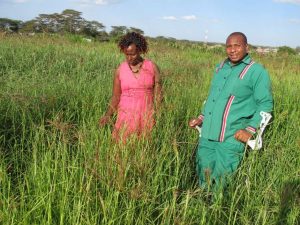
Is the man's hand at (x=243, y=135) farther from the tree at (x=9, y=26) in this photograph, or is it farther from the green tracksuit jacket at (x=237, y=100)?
the tree at (x=9, y=26)

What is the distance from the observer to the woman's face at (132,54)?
10.9ft

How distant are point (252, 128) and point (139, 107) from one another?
2.98ft

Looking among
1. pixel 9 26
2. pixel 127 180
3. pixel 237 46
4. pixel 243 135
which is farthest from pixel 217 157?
pixel 9 26

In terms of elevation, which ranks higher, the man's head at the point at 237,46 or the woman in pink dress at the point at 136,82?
the man's head at the point at 237,46

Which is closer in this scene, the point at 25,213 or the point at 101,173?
the point at 25,213

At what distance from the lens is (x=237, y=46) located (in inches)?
114

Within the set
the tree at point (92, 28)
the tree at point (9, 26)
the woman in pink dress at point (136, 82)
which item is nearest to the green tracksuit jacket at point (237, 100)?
the woman in pink dress at point (136, 82)

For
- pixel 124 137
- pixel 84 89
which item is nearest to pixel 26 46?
pixel 84 89

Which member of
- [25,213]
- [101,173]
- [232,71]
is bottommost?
[25,213]

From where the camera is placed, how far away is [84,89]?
445 cm

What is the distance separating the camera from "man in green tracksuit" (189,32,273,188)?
2850 millimetres

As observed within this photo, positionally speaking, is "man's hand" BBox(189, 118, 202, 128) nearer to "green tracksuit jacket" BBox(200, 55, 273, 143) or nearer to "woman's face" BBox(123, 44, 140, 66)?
"green tracksuit jacket" BBox(200, 55, 273, 143)

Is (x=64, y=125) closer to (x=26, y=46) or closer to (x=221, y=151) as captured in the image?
(x=221, y=151)

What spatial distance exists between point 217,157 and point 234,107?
1.27 ft
